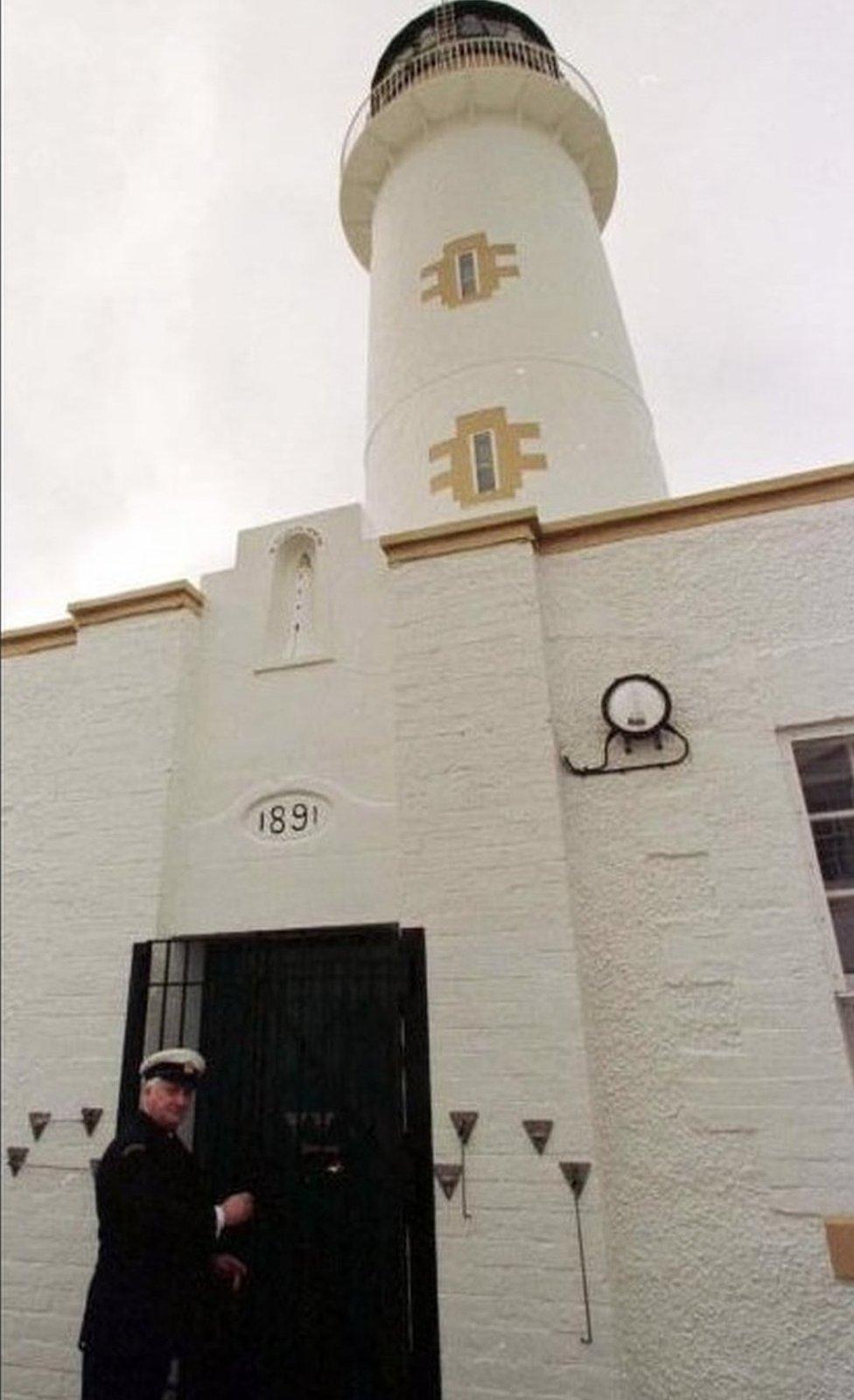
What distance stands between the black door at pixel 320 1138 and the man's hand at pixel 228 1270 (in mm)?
653

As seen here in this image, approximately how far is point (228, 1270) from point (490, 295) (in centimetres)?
875

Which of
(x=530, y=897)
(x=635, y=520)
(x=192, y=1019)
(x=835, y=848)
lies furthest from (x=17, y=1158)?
(x=635, y=520)

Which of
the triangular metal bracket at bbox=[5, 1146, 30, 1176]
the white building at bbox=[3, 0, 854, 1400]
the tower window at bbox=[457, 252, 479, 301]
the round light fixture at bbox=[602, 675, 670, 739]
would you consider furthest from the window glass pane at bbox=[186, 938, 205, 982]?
the tower window at bbox=[457, 252, 479, 301]

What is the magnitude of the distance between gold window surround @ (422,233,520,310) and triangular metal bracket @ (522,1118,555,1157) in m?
8.02

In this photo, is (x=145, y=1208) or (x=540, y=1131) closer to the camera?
(x=145, y=1208)

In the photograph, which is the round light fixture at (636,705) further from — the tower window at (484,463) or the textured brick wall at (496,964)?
the tower window at (484,463)

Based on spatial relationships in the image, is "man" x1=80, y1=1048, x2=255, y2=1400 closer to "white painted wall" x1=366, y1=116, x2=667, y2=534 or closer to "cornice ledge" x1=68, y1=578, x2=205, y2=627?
"cornice ledge" x1=68, y1=578, x2=205, y2=627

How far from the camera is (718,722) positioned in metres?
4.09

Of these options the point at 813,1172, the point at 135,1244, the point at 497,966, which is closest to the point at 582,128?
the point at 497,966

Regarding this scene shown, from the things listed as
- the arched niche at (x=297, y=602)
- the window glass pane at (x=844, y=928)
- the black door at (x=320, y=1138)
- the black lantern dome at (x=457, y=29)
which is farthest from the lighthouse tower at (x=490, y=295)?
the window glass pane at (x=844, y=928)

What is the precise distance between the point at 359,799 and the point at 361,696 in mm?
671

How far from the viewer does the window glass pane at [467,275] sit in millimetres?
8516

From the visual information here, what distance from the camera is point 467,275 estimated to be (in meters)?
8.61

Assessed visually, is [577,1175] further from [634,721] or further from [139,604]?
[139,604]
